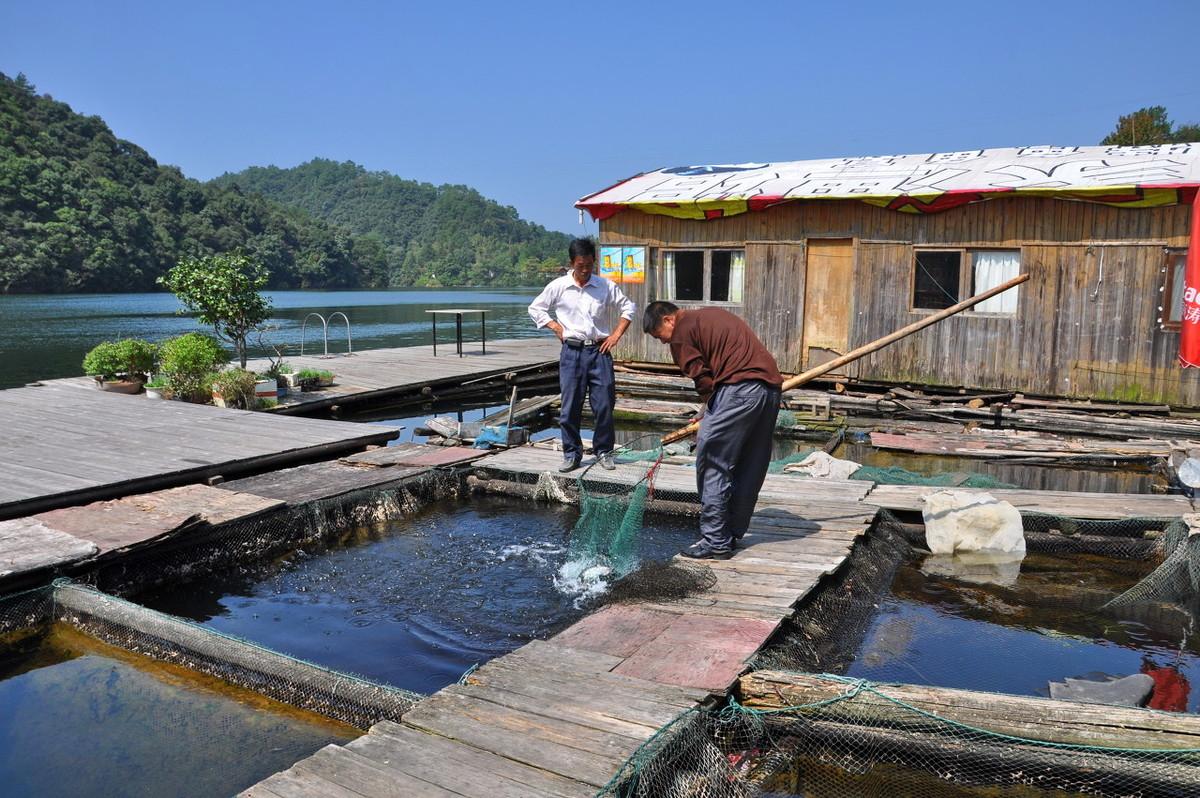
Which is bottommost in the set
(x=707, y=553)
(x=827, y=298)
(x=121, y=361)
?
(x=707, y=553)

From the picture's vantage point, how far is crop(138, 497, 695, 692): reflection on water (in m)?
5.18

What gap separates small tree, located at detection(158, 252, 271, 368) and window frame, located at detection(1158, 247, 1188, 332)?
12967 millimetres

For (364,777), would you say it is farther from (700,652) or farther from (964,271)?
(964,271)

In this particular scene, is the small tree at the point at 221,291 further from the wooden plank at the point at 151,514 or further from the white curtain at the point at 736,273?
the white curtain at the point at 736,273

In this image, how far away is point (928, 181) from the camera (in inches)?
531

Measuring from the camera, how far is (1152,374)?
12.1m

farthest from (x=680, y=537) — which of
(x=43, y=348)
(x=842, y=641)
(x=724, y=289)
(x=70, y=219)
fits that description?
(x=70, y=219)

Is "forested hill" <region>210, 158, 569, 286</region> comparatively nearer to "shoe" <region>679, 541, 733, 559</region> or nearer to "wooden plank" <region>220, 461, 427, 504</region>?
"wooden plank" <region>220, 461, 427, 504</region>

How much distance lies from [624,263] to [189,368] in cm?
783

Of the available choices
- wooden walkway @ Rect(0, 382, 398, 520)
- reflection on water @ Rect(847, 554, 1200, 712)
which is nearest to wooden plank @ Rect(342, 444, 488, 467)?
wooden walkway @ Rect(0, 382, 398, 520)

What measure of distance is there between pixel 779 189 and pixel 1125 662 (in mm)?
10752

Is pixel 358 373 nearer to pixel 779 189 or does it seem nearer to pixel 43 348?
pixel 779 189

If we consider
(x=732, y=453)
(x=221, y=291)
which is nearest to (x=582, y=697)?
(x=732, y=453)

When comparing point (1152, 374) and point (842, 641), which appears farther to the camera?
point (1152, 374)
